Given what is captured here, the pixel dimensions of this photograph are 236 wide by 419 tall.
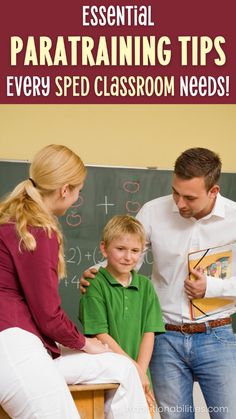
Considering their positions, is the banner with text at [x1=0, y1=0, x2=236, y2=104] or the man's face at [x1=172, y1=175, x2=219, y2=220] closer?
the man's face at [x1=172, y1=175, x2=219, y2=220]

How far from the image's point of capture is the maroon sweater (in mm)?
2117

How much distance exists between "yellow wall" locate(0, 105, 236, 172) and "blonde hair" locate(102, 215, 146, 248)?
1.85m

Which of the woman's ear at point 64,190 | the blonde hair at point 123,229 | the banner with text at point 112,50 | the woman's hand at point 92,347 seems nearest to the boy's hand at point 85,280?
the blonde hair at point 123,229

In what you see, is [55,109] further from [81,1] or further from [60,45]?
[81,1]

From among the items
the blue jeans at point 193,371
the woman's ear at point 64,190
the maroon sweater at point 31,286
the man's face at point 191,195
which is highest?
the woman's ear at point 64,190

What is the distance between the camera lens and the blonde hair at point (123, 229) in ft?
8.83

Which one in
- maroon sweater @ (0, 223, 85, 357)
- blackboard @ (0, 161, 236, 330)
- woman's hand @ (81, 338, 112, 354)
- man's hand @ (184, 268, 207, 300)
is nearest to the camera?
maroon sweater @ (0, 223, 85, 357)

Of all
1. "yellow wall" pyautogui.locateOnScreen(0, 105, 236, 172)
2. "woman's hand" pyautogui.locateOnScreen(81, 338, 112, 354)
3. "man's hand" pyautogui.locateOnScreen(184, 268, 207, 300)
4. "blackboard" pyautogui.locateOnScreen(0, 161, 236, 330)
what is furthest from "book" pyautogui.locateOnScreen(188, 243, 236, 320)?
"yellow wall" pyautogui.locateOnScreen(0, 105, 236, 172)

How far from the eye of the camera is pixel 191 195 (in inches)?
107

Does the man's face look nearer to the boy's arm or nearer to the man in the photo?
the man

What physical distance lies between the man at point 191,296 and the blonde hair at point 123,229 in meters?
0.18

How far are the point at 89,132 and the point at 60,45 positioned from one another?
0.60 m

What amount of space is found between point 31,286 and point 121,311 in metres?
0.61

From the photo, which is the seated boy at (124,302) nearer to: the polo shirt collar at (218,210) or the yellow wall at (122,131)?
the polo shirt collar at (218,210)
